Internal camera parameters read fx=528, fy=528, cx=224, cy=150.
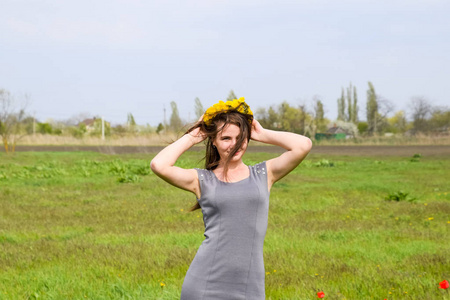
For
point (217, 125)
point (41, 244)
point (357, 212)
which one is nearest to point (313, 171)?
point (357, 212)

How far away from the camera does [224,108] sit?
274 centimetres

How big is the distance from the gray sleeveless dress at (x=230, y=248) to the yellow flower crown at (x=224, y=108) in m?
0.35

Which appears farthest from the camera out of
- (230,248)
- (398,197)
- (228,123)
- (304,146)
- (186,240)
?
(398,197)

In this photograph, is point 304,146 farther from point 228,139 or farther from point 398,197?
point 398,197

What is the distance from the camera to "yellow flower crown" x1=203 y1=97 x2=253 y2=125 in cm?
274

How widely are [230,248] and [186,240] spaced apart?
5.49 m

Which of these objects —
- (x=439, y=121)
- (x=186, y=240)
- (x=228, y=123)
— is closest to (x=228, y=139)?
(x=228, y=123)

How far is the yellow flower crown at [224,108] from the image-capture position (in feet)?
8.99

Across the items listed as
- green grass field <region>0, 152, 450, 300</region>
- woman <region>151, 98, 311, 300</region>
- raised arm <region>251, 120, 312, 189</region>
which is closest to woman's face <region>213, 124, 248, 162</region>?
woman <region>151, 98, 311, 300</region>

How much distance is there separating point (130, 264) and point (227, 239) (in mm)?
4027

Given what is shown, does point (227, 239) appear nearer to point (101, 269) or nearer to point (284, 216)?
point (101, 269)

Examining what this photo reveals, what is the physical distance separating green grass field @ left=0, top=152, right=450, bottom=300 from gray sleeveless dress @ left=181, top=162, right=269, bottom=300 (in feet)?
2.58

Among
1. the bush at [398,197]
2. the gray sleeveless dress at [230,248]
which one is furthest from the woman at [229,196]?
the bush at [398,197]

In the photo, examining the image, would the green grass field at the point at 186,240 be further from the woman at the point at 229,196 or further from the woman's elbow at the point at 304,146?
the woman's elbow at the point at 304,146
